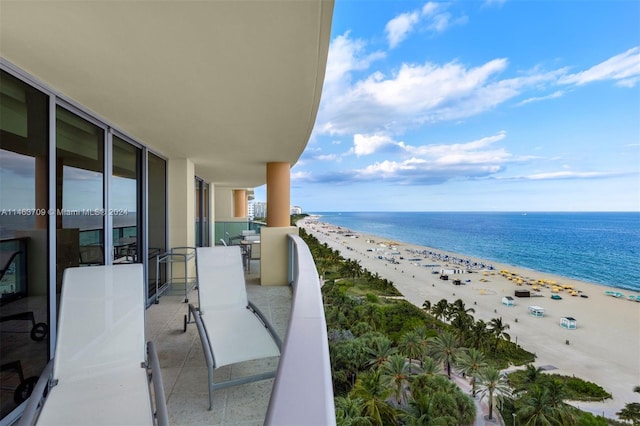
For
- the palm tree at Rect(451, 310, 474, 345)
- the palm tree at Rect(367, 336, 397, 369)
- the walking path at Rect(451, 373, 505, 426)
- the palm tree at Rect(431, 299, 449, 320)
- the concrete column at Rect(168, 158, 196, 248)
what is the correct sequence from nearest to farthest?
1. the concrete column at Rect(168, 158, 196, 248)
2. the palm tree at Rect(367, 336, 397, 369)
3. the walking path at Rect(451, 373, 505, 426)
4. the palm tree at Rect(451, 310, 474, 345)
5. the palm tree at Rect(431, 299, 449, 320)

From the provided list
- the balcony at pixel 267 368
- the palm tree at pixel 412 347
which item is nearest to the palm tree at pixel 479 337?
the palm tree at pixel 412 347

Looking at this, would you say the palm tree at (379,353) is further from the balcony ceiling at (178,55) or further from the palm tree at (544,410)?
the balcony ceiling at (178,55)

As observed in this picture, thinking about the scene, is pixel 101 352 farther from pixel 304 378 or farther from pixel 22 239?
pixel 304 378

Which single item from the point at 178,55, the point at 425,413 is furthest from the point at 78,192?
the point at 425,413

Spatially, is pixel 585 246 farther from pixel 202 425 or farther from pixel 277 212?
pixel 202 425

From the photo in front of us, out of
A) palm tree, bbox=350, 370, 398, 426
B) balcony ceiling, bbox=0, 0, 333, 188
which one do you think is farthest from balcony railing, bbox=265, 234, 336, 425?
palm tree, bbox=350, 370, 398, 426

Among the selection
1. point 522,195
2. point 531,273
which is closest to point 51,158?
point 531,273

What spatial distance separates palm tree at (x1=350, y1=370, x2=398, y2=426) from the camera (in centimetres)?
852

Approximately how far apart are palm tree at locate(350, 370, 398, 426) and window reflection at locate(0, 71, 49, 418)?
306 inches

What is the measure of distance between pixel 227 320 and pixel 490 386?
42.0 ft

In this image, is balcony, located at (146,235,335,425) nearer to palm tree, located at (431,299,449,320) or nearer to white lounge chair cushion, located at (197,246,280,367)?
white lounge chair cushion, located at (197,246,280,367)

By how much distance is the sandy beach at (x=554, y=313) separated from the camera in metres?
16.1

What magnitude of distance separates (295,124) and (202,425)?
294 cm

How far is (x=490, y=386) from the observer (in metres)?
12.3
